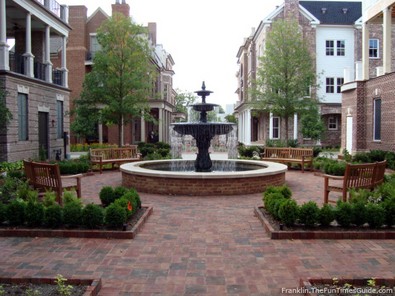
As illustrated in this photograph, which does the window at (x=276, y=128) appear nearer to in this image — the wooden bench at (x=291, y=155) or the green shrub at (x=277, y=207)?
the wooden bench at (x=291, y=155)

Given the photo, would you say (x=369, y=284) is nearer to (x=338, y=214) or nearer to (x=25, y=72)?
(x=338, y=214)

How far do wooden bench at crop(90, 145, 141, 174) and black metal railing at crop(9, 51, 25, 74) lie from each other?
662 centimetres

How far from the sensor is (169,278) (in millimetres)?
4906

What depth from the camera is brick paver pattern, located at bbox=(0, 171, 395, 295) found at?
187 inches

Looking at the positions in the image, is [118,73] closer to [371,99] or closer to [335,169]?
[371,99]

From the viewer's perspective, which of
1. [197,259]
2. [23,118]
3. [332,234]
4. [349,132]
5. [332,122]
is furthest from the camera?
[332,122]

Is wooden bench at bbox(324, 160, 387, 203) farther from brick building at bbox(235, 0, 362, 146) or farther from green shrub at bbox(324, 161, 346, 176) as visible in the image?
brick building at bbox(235, 0, 362, 146)

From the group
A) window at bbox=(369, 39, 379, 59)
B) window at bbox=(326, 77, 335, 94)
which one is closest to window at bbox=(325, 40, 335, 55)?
window at bbox=(326, 77, 335, 94)

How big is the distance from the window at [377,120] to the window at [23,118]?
1737 cm

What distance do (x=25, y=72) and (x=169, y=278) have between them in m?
18.0

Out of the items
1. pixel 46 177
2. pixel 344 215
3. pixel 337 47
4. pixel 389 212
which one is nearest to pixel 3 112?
pixel 46 177

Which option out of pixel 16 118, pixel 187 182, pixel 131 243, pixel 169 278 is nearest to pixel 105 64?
pixel 16 118

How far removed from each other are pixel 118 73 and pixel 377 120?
47.6 feet

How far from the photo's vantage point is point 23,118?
63.1 feet
